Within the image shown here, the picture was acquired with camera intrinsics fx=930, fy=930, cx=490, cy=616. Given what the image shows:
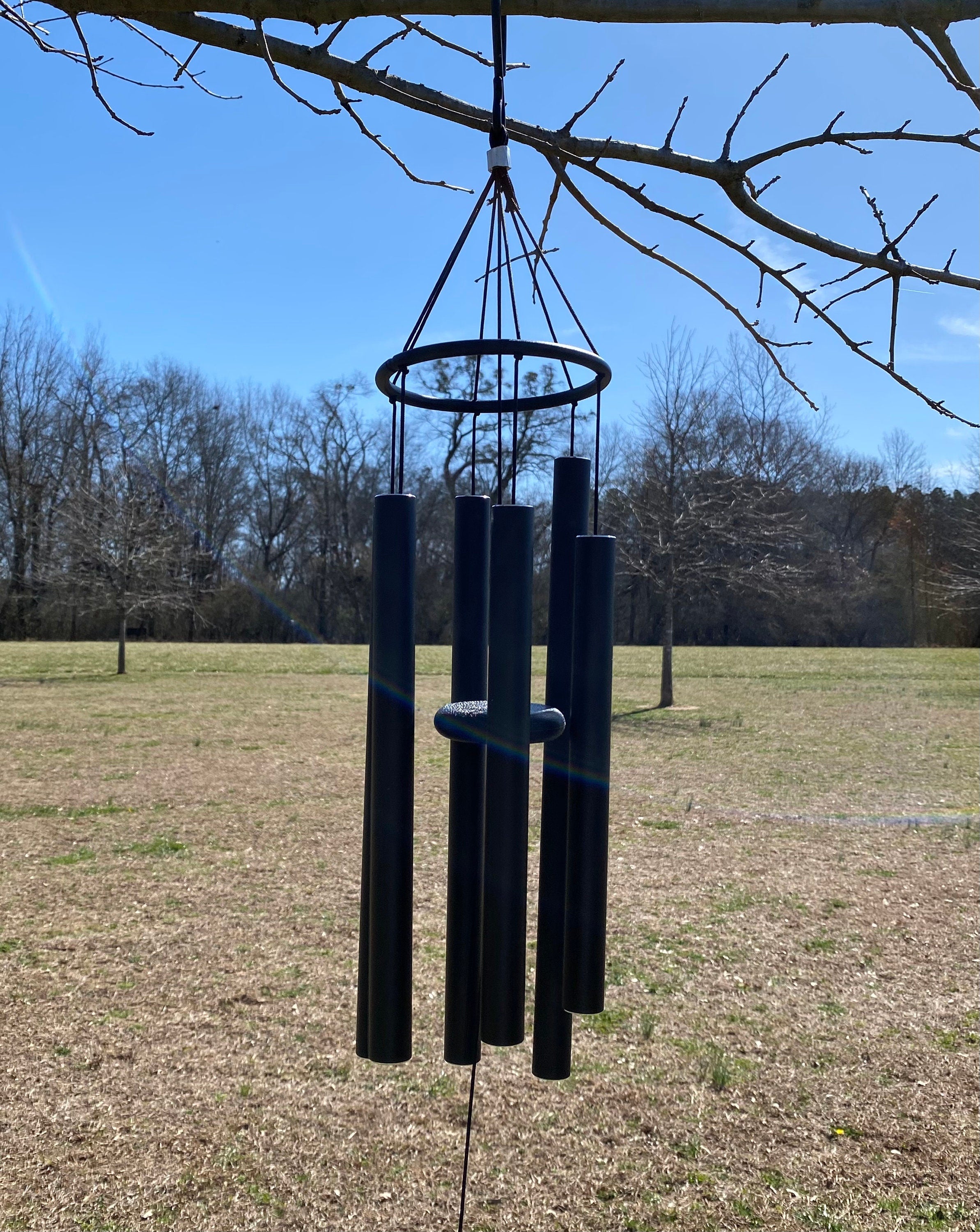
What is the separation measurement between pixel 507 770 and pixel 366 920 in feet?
1.52

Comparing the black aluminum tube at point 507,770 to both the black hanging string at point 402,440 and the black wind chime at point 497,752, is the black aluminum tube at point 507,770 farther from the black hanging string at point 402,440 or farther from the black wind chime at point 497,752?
the black hanging string at point 402,440

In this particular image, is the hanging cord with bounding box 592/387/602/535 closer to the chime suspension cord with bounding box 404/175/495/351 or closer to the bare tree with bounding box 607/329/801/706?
the chime suspension cord with bounding box 404/175/495/351

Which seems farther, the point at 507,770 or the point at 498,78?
the point at 498,78

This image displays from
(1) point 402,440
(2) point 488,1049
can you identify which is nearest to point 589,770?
(1) point 402,440

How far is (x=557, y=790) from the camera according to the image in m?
1.86

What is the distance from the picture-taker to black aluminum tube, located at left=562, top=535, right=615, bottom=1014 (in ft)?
5.70

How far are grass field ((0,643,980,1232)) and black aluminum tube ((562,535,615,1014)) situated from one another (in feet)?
5.60

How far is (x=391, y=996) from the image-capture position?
1698mm

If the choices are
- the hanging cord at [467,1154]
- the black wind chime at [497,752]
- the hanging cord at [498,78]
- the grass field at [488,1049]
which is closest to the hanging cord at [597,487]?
the black wind chime at [497,752]

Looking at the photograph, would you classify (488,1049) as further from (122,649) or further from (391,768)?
(122,649)

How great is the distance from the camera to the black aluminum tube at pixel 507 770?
1.55m

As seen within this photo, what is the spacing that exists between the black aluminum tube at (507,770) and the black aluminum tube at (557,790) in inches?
4.9

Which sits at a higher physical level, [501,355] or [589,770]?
[501,355]

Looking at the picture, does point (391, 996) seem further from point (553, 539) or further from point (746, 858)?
point (746, 858)
